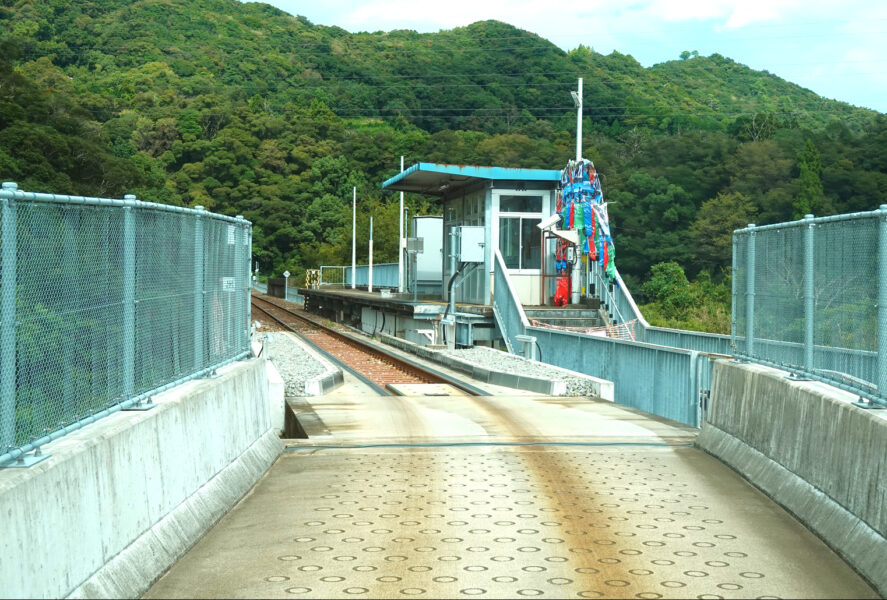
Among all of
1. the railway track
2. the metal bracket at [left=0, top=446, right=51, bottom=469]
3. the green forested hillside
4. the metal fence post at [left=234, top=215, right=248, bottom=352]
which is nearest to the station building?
the railway track

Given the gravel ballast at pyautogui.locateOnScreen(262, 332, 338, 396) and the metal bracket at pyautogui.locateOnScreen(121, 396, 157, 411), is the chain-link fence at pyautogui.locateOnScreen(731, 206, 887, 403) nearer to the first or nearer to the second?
the metal bracket at pyautogui.locateOnScreen(121, 396, 157, 411)

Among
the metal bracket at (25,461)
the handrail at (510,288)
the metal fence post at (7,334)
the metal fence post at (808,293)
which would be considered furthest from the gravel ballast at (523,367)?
the metal fence post at (7,334)

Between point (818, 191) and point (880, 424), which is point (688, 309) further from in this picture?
point (880, 424)

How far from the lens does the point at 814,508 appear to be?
7.88 m

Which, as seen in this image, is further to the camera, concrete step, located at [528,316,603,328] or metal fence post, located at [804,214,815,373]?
concrete step, located at [528,316,603,328]

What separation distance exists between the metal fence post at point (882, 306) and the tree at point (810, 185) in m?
74.7

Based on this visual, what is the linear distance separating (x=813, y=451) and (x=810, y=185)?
76.6 m

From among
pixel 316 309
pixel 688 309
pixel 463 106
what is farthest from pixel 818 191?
pixel 463 106

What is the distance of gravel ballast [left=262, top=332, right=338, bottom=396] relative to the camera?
59.1ft

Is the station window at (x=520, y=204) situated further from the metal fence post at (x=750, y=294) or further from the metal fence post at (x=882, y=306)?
the metal fence post at (x=882, y=306)

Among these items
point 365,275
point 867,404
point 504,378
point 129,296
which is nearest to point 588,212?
point 504,378

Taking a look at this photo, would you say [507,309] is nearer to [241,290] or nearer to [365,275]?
[241,290]

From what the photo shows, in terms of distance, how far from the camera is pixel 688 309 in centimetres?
5309

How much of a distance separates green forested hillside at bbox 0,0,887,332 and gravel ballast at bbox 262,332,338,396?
2244 cm
